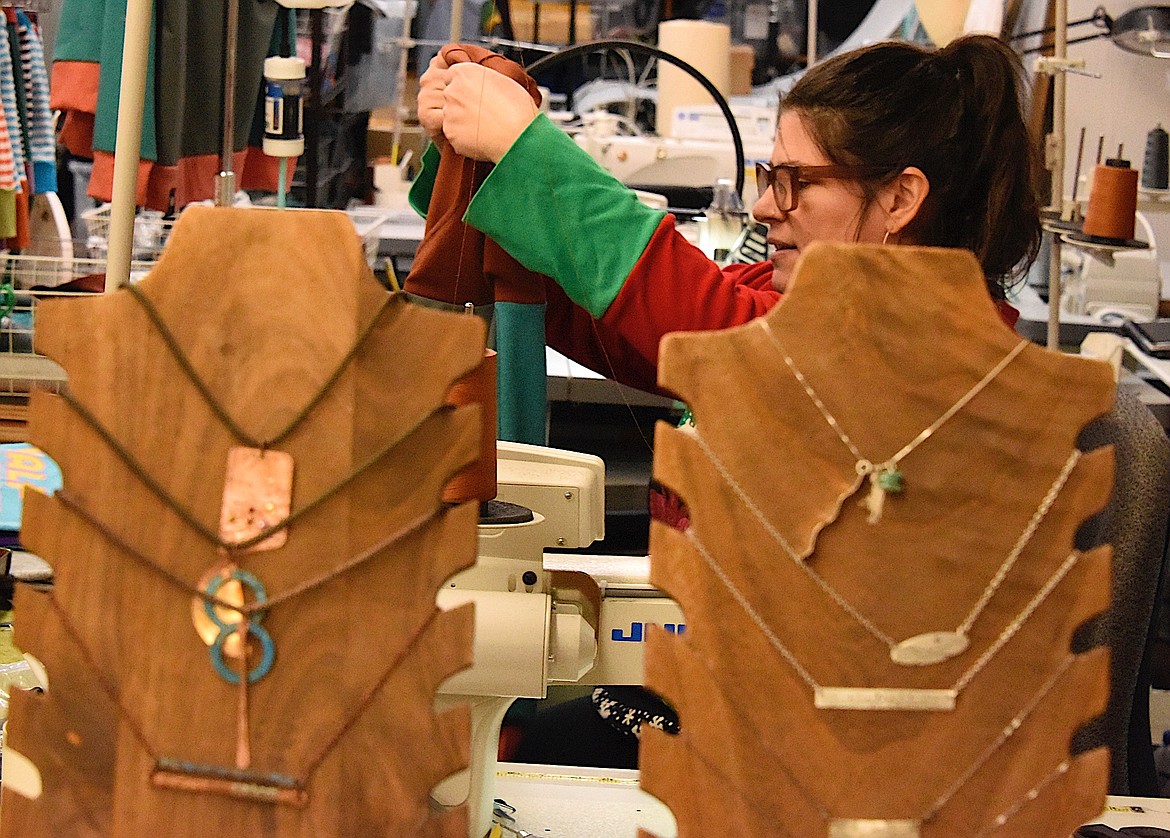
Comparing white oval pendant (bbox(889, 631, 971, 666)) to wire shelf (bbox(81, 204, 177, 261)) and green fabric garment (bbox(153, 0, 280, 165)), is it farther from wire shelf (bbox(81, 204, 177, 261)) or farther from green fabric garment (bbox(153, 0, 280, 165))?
wire shelf (bbox(81, 204, 177, 261))

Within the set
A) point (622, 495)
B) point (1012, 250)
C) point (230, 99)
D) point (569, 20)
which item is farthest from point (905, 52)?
point (569, 20)

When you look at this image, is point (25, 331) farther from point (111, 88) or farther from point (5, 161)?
point (5, 161)

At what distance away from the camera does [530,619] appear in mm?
846

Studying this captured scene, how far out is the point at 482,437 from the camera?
827 millimetres

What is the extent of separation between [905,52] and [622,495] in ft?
3.28

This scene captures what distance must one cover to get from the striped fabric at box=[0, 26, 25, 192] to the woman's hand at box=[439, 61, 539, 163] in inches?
76.1

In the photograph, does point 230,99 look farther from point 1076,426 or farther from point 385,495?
point 1076,426

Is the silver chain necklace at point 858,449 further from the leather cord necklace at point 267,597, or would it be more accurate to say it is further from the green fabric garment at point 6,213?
the green fabric garment at point 6,213

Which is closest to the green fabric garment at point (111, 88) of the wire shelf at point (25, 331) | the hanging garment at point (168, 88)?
the hanging garment at point (168, 88)

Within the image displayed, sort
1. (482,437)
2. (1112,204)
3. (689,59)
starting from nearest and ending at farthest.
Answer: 1. (482,437)
2. (1112,204)
3. (689,59)

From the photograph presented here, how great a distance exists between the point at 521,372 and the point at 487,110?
9.8 inches

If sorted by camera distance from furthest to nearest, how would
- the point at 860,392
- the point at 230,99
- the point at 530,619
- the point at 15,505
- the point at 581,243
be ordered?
the point at 15,505 → the point at 230,99 → the point at 581,243 → the point at 530,619 → the point at 860,392

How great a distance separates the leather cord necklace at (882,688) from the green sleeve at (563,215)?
38cm

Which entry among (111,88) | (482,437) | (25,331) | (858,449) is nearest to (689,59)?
(111,88)
